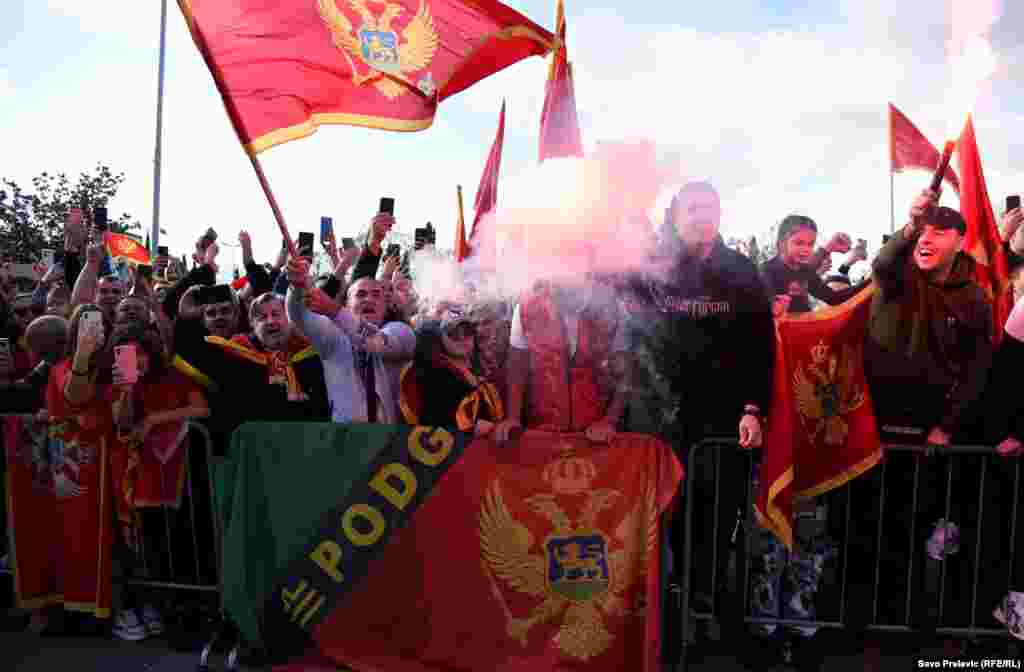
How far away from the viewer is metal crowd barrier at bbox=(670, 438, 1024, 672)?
156 inches

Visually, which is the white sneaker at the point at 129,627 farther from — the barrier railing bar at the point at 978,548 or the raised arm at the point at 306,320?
the barrier railing bar at the point at 978,548

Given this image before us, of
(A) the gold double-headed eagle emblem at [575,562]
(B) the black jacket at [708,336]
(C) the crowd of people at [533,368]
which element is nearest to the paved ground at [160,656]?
(C) the crowd of people at [533,368]

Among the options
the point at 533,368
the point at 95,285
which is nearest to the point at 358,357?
the point at 533,368

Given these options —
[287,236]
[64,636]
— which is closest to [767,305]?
[287,236]

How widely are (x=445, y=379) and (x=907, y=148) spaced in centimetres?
374

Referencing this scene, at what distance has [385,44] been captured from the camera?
4105mm

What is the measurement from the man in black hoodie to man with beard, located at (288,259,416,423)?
1.36 m

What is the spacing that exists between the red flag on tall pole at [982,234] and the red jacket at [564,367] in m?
2.45

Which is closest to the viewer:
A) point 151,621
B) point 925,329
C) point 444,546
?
point 444,546

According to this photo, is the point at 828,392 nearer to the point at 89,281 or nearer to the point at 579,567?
the point at 579,567

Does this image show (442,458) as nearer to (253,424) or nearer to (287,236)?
(253,424)

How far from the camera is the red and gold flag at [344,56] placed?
146 inches

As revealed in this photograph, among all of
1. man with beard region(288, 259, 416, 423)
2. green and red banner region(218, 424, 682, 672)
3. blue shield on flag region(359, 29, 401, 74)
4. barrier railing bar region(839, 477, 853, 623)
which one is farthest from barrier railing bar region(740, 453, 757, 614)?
blue shield on flag region(359, 29, 401, 74)

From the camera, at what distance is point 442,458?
12.4ft
